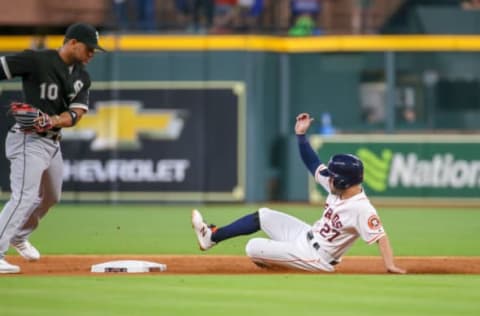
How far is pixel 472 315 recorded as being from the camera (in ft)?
23.0

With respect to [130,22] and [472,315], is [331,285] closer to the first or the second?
[472,315]

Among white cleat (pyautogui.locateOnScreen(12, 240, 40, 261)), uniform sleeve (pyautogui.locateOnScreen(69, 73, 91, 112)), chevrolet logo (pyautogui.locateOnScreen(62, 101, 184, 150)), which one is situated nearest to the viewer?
uniform sleeve (pyautogui.locateOnScreen(69, 73, 91, 112))

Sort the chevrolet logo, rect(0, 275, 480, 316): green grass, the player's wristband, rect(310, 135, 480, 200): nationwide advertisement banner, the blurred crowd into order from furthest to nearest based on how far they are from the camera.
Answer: rect(310, 135, 480, 200): nationwide advertisement banner
the blurred crowd
the chevrolet logo
the player's wristband
rect(0, 275, 480, 316): green grass

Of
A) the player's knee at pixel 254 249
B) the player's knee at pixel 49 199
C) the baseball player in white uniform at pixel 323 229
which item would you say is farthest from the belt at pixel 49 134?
the player's knee at pixel 254 249

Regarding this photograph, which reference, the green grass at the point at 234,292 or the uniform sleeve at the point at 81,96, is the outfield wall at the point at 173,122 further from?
the uniform sleeve at the point at 81,96

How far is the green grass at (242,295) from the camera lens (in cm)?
715

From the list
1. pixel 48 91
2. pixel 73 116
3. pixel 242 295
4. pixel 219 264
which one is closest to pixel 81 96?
pixel 73 116

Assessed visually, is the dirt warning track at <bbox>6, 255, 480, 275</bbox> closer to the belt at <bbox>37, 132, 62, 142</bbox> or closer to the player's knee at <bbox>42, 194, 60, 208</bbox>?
the player's knee at <bbox>42, 194, 60, 208</bbox>

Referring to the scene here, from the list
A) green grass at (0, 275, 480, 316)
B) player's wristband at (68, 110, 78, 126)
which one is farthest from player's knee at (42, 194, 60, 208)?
green grass at (0, 275, 480, 316)

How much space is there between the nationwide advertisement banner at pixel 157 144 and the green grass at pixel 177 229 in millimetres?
363

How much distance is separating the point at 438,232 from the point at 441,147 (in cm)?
580

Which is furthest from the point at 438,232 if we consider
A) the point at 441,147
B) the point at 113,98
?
the point at 113,98

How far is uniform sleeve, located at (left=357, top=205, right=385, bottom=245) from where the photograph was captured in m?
9.19

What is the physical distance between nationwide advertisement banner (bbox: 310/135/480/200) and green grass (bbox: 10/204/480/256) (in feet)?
3.60
